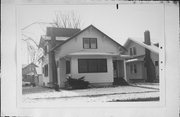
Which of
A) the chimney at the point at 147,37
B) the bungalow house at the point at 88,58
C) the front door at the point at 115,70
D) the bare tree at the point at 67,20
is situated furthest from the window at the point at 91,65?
the chimney at the point at 147,37

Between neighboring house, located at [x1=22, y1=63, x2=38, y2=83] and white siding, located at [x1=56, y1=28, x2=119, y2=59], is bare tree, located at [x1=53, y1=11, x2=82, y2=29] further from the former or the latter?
neighboring house, located at [x1=22, y1=63, x2=38, y2=83]

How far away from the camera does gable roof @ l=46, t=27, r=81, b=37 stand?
2.85 m

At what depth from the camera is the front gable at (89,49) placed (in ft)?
9.34

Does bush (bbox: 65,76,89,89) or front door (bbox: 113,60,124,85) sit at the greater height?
front door (bbox: 113,60,124,85)

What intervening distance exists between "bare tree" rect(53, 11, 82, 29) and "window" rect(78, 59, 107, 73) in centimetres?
51

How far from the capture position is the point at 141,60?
2.88 meters

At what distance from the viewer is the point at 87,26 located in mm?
2840

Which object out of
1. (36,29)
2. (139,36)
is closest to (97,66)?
(139,36)

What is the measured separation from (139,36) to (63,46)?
1063 millimetres

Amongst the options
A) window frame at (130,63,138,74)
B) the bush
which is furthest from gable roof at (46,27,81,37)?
window frame at (130,63,138,74)

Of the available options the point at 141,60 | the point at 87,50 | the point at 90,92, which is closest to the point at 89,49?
the point at 87,50

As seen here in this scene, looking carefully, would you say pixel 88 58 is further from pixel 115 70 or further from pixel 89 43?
pixel 115 70

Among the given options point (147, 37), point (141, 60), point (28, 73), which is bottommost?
point (28, 73)

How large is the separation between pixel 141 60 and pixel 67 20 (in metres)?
1.18
